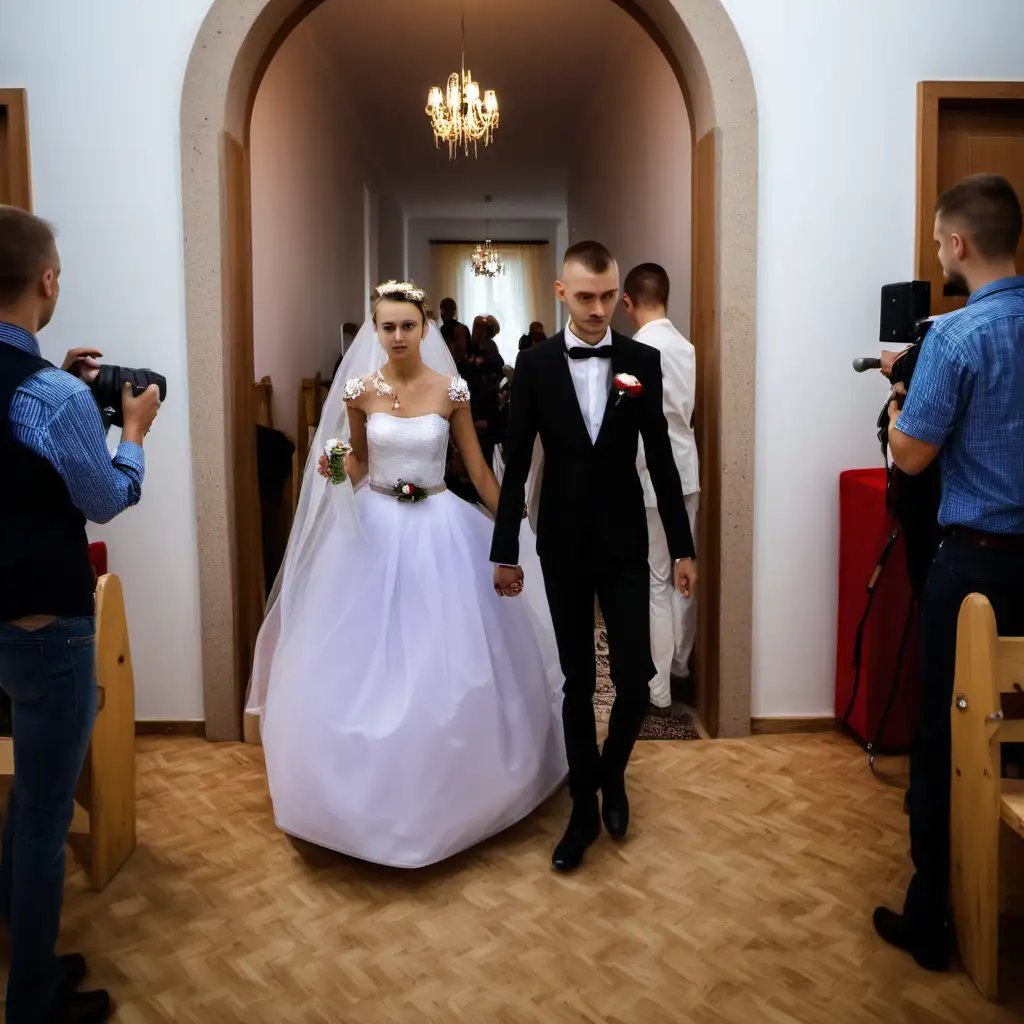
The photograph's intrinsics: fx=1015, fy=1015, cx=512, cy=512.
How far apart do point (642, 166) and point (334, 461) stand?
3.97 meters

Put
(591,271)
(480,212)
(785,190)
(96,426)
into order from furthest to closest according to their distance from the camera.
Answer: (480,212), (785,190), (591,271), (96,426)

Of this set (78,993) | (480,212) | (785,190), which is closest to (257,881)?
(78,993)

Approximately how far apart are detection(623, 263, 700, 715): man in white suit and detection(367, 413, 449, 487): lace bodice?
1023 mm

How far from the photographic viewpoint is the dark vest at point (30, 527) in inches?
69.9

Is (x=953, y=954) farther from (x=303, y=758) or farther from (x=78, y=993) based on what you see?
(x=78, y=993)

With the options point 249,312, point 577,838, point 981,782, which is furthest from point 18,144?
point 981,782

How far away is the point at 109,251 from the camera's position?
3572 millimetres

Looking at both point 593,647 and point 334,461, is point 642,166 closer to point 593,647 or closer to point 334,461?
point 334,461

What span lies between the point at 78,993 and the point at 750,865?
1690 millimetres

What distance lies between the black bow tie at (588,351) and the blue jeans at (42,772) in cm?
139

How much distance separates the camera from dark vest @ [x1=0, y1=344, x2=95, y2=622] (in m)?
1.78

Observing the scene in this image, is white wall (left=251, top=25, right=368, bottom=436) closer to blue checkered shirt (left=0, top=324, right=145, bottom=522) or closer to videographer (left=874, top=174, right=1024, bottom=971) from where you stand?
blue checkered shirt (left=0, top=324, right=145, bottom=522)

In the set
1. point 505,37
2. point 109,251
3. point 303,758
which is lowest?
point 303,758

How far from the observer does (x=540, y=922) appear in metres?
2.50
